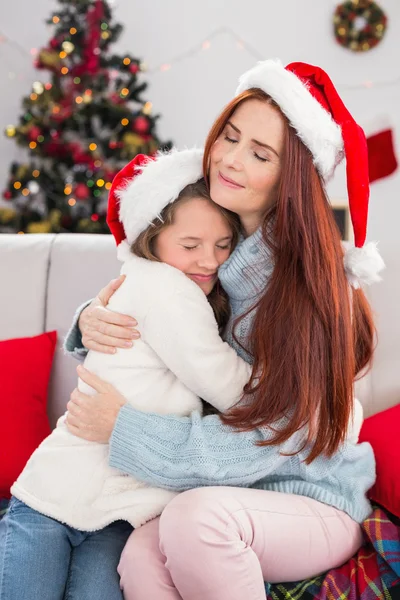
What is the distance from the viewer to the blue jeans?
3.68 feet

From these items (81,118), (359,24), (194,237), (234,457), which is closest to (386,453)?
(234,457)

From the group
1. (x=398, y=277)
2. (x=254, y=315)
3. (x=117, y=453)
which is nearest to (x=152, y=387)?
(x=117, y=453)

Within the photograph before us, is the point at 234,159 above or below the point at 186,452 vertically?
above

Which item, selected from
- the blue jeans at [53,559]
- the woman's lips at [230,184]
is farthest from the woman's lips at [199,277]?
the blue jeans at [53,559]

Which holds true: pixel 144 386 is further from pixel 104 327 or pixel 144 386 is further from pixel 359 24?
pixel 359 24

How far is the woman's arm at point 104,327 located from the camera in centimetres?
132

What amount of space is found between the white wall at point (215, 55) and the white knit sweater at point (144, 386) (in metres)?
2.44

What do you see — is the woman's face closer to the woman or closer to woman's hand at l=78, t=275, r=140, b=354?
the woman

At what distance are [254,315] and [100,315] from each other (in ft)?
1.18

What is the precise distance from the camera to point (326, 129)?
48.7 inches

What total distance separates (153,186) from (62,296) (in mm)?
564

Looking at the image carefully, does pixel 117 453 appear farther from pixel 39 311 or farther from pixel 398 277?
pixel 398 277

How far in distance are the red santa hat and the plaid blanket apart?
84 cm

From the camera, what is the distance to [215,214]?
138cm
